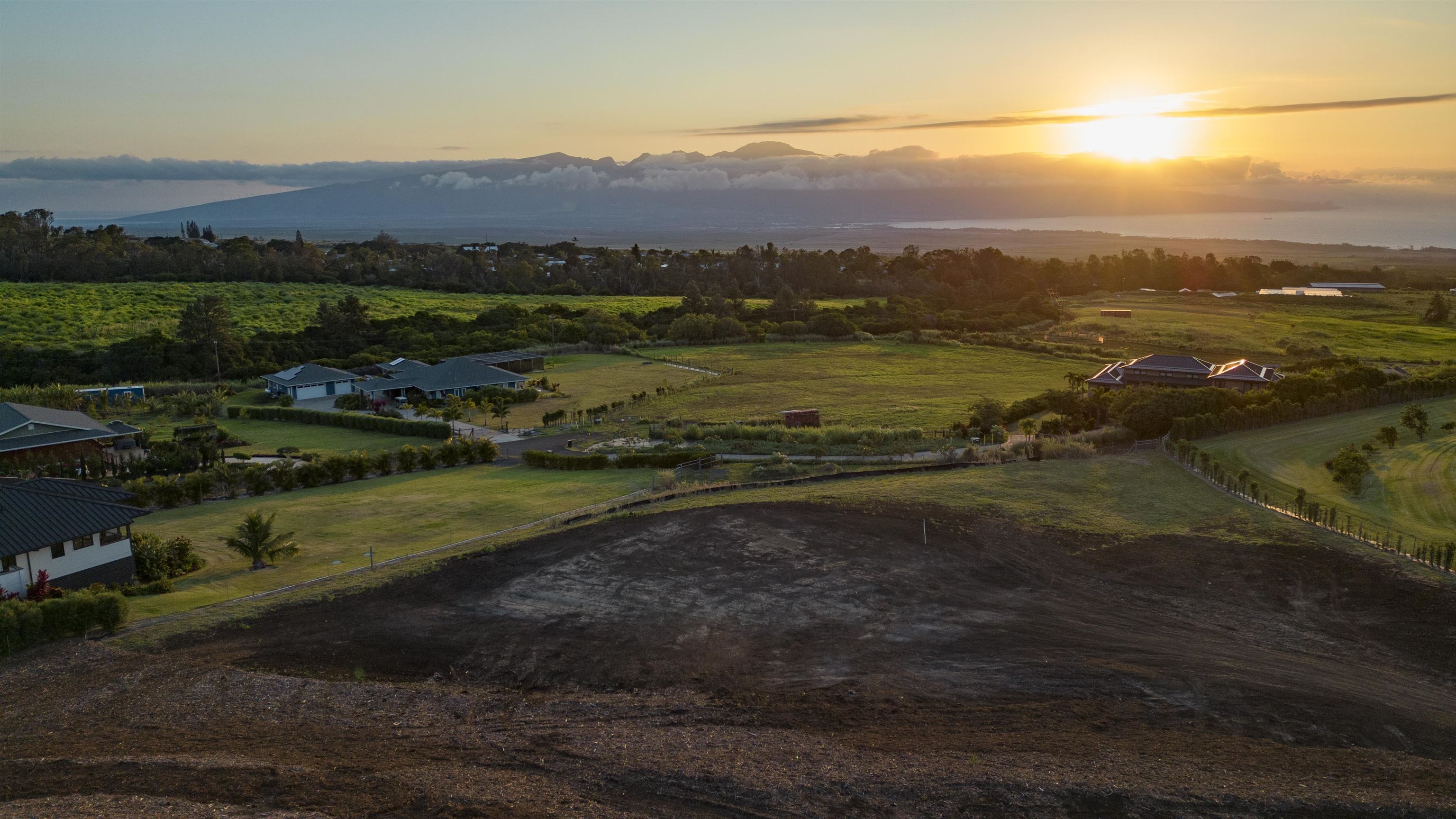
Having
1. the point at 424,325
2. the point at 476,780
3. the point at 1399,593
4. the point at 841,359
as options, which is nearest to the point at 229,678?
the point at 476,780

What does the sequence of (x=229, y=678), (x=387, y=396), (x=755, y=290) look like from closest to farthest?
1. (x=229, y=678)
2. (x=387, y=396)
3. (x=755, y=290)

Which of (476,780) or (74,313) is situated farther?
(74,313)

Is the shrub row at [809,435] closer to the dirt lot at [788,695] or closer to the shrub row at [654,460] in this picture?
the shrub row at [654,460]

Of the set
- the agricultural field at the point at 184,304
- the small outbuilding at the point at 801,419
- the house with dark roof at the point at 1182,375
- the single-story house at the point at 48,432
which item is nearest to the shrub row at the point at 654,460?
the small outbuilding at the point at 801,419

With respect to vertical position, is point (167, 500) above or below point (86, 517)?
below

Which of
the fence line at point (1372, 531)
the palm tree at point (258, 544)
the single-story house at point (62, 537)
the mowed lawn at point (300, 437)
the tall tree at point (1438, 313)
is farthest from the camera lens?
the tall tree at point (1438, 313)

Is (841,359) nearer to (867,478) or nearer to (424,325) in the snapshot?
(424,325)

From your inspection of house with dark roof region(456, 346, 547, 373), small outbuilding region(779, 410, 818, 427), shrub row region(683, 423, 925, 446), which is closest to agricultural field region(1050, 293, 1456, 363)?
small outbuilding region(779, 410, 818, 427)
